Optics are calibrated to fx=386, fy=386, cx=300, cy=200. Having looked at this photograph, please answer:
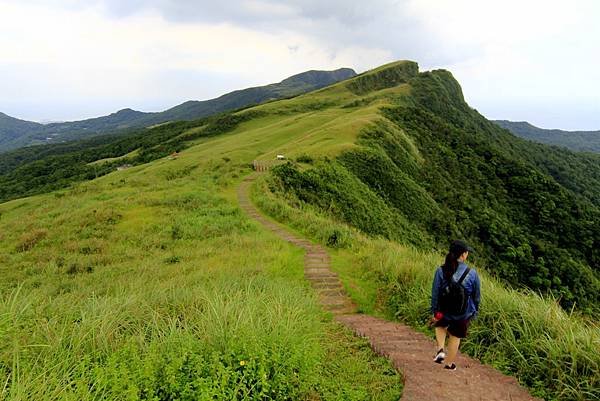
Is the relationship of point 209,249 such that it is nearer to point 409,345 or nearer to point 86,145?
point 409,345

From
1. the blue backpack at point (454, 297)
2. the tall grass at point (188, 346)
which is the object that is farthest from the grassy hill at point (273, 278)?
the blue backpack at point (454, 297)

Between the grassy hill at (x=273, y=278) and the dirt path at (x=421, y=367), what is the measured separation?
10.4 inches

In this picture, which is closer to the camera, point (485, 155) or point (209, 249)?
point (209, 249)

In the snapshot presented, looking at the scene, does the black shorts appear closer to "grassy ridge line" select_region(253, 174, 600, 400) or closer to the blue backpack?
the blue backpack

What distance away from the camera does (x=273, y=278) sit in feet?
29.9

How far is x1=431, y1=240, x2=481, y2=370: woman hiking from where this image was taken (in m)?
5.70

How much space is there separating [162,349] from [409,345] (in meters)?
4.16

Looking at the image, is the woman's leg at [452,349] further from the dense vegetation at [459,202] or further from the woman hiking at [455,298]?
the dense vegetation at [459,202]

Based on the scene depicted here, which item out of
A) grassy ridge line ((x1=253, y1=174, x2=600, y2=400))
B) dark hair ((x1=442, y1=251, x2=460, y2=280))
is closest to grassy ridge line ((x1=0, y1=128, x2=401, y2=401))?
dark hair ((x1=442, y1=251, x2=460, y2=280))

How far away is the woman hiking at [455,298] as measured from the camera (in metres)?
5.70

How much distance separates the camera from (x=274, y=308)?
5621mm

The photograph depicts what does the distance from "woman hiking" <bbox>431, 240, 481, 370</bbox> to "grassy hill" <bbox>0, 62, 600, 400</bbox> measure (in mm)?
800

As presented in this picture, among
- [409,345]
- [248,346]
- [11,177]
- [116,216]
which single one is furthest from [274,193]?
[11,177]

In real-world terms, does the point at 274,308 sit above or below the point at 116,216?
above
